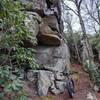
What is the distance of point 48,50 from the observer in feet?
32.2

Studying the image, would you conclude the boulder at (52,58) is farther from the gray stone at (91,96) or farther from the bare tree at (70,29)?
the bare tree at (70,29)

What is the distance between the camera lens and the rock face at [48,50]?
871 cm

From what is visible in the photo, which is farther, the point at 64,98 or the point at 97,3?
the point at 97,3

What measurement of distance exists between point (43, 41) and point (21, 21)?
199 inches

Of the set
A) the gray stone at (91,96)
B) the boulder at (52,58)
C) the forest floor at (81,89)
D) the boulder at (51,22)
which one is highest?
the boulder at (51,22)

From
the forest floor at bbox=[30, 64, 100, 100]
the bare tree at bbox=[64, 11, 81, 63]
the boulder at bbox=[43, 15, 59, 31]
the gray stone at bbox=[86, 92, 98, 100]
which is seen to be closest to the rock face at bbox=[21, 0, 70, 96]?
the boulder at bbox=[43, 15, 59, 31]

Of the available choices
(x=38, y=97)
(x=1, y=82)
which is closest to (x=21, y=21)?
(x=1, y=82)

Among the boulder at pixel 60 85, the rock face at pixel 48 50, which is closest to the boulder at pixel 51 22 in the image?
the rock face at pixel 48 50

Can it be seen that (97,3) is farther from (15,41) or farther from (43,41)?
(15,41)

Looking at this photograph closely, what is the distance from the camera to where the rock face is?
28.6 feet

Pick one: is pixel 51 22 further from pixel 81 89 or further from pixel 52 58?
pixel 81 89

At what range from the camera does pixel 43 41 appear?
9562mm

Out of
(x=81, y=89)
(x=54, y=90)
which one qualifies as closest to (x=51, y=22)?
(x=54, y=90)

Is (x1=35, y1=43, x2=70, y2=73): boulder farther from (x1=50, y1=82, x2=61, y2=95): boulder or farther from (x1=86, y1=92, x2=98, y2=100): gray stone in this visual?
(x1=86, y1=92, x2=98, y2=100): gray stone
